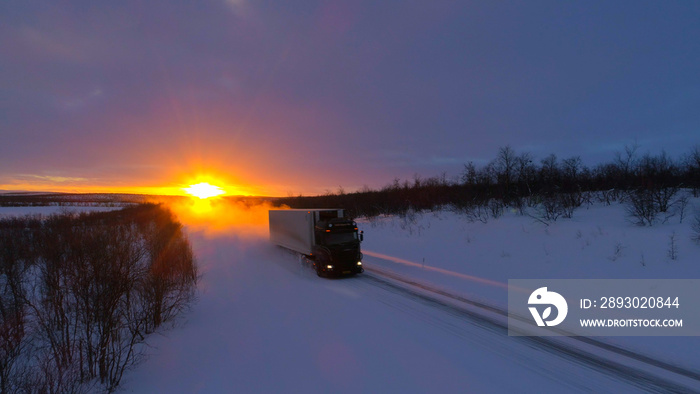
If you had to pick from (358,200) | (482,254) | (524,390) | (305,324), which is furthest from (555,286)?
(358,200)

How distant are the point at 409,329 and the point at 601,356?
4280mm

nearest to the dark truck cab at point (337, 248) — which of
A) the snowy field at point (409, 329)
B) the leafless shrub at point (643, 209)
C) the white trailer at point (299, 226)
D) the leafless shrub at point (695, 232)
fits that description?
the white trailer at point (299, 226)

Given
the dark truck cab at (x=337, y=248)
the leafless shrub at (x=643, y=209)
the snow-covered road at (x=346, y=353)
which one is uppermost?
the leafless shrub at (x=643, y=209)

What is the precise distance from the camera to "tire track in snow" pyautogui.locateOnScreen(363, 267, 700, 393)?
5801 mm

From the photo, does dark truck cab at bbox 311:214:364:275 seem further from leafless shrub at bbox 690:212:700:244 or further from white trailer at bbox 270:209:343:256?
leafless shrub at bbox 690:212:700:244

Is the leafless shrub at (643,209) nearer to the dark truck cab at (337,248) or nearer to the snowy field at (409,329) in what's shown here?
the snowy field at (409,329)

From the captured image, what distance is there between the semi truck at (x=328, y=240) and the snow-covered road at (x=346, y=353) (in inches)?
142

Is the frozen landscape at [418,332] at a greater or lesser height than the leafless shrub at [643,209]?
lesser

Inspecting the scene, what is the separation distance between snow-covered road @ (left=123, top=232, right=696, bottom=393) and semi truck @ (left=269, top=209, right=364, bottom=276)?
3.62m

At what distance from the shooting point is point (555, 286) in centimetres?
1198

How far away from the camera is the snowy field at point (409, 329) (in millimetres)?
6145

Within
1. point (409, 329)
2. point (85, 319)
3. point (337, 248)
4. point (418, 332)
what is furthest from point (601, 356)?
point (85, 319)

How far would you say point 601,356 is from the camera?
→ 6.84 metres

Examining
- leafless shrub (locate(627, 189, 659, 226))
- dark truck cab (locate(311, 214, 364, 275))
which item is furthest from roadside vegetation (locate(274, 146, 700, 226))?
dark truck cab (locate(311, 214, 364, 275))
